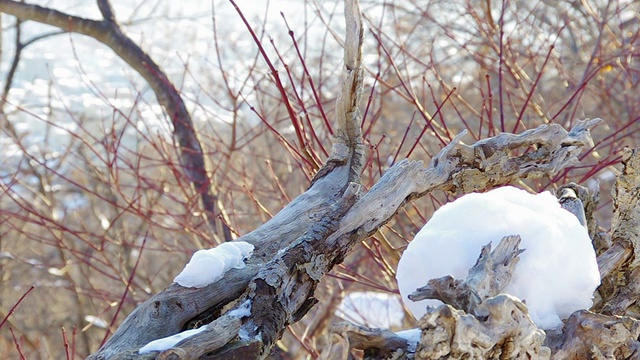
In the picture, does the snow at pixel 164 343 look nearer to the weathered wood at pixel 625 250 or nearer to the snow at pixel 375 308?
the weathered wood at pixel 625 250

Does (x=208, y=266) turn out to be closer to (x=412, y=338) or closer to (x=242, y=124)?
(x=412, y=338)

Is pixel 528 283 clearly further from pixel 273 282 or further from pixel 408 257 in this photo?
pixel 273 282

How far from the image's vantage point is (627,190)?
1.91 metres

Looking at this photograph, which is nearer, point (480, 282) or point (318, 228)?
point (480, 282)

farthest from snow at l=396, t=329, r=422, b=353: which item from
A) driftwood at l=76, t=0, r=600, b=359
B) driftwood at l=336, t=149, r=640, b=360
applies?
driftwood at l=76, t=0, r=600, b=359

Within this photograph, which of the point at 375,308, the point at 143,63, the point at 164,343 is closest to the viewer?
the point at 164,343

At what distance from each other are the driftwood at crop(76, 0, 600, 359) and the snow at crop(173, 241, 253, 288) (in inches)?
0.6

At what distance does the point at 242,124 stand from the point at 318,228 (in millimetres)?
4307

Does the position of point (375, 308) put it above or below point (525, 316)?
below

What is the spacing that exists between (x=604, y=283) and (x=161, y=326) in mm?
1138

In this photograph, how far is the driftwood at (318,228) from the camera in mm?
1434

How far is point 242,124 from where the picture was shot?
19.3 feet

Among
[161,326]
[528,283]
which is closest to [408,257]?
[528,283]

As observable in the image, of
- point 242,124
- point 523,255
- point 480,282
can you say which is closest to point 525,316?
point 480,282
